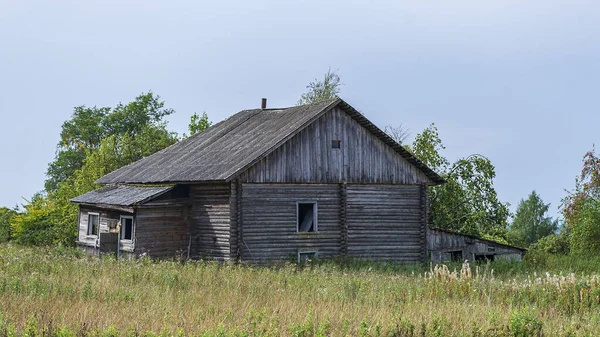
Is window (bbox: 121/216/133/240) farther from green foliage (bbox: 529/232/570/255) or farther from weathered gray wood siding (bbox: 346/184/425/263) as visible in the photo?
green foliage (bbox: 529/232/570/255)

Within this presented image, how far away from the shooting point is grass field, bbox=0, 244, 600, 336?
1240 cm

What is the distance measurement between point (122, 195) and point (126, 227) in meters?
1.44

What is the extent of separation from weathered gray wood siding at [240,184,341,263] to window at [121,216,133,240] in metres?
4.89

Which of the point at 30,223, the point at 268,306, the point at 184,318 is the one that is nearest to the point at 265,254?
→ the point at 268,306

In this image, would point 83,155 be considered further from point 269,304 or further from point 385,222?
point 269,304

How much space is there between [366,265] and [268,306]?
11804mm

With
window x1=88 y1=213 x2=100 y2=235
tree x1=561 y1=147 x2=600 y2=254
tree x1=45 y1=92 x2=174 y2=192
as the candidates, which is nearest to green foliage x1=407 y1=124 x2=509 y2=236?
tree x1=561 y1=147 x2=600 y2=254

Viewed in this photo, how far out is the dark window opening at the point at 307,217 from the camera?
90.9 feet

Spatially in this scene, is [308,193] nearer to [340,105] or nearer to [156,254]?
[340,105]

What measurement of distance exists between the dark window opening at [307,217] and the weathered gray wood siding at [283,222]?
196 mm

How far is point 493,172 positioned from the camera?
38094mm

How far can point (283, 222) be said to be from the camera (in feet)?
88.5

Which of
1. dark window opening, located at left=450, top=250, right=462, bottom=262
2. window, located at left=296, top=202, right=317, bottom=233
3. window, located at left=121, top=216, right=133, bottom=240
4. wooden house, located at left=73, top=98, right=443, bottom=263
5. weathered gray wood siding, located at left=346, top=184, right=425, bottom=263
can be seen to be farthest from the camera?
dark window opening, located at left=450, top=250, right=462, bottom=262

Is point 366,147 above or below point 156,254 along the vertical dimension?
above
